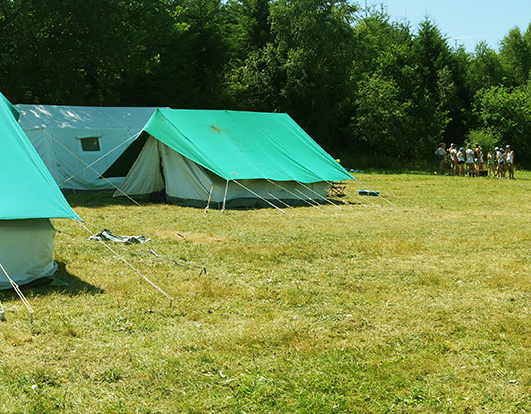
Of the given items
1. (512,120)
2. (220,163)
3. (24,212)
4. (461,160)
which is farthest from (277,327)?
(512,120)

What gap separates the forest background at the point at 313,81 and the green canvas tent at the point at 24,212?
1518cm

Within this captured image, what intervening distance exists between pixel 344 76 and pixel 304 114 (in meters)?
2.87

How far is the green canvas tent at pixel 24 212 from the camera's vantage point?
5.69 metres

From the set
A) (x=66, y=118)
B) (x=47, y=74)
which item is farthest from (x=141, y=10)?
(x=66, y=118)

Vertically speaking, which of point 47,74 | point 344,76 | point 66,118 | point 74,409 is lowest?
point 74,409

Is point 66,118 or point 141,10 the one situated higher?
point 141,10

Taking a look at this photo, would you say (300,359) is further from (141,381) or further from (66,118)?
(66,118)

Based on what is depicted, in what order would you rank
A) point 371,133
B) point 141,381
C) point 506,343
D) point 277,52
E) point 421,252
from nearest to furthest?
point 141,381
point 506,343
point 421,252
point 277,52
point 371,133

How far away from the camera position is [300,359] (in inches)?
169

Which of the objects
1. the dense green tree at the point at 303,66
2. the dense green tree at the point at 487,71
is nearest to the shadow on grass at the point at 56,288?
the dense green tree at the point at 303,66

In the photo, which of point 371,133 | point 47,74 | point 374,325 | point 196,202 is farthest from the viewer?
point 371,133

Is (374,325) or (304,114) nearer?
(374,325)

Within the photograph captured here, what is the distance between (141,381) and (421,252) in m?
5.31

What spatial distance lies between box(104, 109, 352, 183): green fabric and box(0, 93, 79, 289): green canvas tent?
5.93 metres
